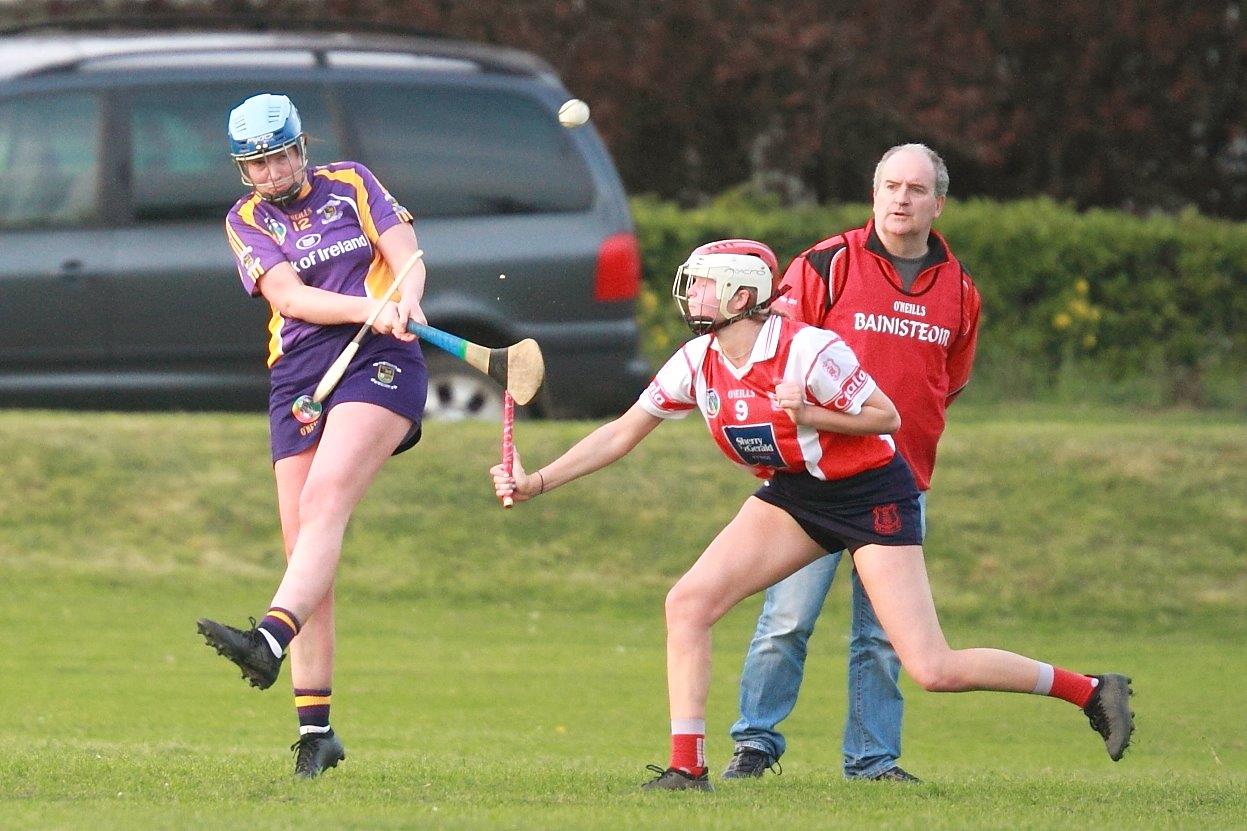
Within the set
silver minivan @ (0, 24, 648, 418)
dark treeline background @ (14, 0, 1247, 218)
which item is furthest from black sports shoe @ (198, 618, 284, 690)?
dark treeline background @ (14, 0, 1247, 218)

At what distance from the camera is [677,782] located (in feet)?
21.1

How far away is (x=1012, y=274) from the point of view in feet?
57.6

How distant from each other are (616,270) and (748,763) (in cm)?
604

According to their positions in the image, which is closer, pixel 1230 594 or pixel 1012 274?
pixel 1230 594

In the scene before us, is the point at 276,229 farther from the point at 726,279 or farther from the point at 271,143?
the point at 726,279

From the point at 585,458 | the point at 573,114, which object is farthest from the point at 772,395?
the point at 573,114

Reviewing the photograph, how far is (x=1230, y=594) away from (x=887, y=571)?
696 cm

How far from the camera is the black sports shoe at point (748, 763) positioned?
730cm

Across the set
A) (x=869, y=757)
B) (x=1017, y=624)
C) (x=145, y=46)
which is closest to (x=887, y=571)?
(x=869, y=757)

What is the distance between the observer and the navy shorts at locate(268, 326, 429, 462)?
22.1ft

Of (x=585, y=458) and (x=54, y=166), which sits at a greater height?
(x=54, y=166)

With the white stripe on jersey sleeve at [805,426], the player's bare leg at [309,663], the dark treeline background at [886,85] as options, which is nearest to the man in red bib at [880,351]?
the white stripe on jersey sleeve at [805,426]

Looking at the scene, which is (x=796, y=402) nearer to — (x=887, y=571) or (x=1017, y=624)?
(x=887, y=571)

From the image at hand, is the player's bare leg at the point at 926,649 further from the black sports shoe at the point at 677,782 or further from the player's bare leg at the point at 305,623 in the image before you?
the player's bare leg at the point at 305,623
